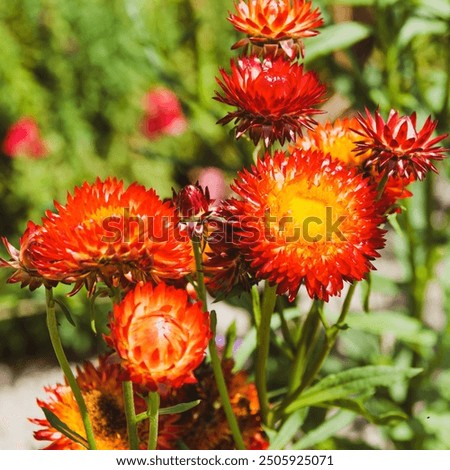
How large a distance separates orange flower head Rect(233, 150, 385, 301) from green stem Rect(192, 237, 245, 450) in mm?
46

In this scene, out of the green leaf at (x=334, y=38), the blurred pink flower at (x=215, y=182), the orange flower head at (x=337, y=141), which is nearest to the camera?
the orange flower head at (x=337, y=141)

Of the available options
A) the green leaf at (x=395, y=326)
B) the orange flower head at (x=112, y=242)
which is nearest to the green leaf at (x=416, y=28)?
the green leaf at (x=395, y=326)

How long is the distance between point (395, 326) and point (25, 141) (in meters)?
1.22

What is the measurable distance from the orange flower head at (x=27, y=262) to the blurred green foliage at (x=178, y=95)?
0.65m

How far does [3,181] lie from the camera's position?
2.11 metres

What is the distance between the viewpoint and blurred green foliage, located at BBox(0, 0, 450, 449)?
1.27 m

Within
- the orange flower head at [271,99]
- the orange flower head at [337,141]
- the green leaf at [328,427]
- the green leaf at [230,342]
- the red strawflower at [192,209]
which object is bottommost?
the green leaf at [328,427]

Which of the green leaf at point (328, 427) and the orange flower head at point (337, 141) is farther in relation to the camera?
the green leaf at point (328, 427)

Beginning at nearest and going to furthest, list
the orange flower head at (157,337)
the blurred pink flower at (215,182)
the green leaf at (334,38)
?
the orange flower head at (157,337) < the green leaf at (334,38) < the blurred pink flower at (215,182)

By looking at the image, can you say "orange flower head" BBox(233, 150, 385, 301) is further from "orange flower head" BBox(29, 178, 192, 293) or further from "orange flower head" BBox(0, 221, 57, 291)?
"orange flower head" BBox(0, 221, 57, 291)

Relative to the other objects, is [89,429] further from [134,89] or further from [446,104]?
[134,89]

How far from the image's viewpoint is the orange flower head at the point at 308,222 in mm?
571

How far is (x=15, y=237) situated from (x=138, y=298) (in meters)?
1.60

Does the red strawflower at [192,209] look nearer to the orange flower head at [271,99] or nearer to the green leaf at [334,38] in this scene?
the orange flower head at [271,99]
